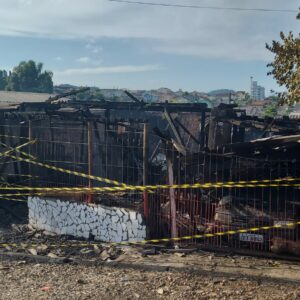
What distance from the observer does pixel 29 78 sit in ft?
205

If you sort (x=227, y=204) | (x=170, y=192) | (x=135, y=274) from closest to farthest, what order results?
(x=135, y=274) < (x=227, y=204) < (x=170, y=192)

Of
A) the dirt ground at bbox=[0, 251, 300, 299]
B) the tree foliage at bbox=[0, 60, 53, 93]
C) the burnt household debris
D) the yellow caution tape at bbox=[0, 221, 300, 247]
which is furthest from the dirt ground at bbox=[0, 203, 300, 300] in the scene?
the tree foliage at bbox=[0, 60, 53, 93]

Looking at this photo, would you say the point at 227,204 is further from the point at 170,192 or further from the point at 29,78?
the point at 29,78

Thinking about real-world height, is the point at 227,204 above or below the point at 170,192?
below

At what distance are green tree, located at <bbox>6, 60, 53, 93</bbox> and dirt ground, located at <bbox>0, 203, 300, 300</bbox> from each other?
5666cm

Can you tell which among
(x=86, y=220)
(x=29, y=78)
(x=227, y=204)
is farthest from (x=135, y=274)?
(x=29, y=78)

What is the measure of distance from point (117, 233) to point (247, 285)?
123 inches

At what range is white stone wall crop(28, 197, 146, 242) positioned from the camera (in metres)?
8.46

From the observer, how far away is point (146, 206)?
27.2 feet

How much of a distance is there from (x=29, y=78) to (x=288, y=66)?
5982 centimetres

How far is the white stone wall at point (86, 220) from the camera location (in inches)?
333

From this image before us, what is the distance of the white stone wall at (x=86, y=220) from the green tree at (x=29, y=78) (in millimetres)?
54638

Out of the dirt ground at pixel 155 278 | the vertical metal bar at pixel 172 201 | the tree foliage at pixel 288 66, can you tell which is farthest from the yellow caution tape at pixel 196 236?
the tree foliage at pixel 288 66

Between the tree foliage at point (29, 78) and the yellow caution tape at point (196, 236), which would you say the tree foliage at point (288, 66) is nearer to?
the yellow caution tape at point (196, 236)
